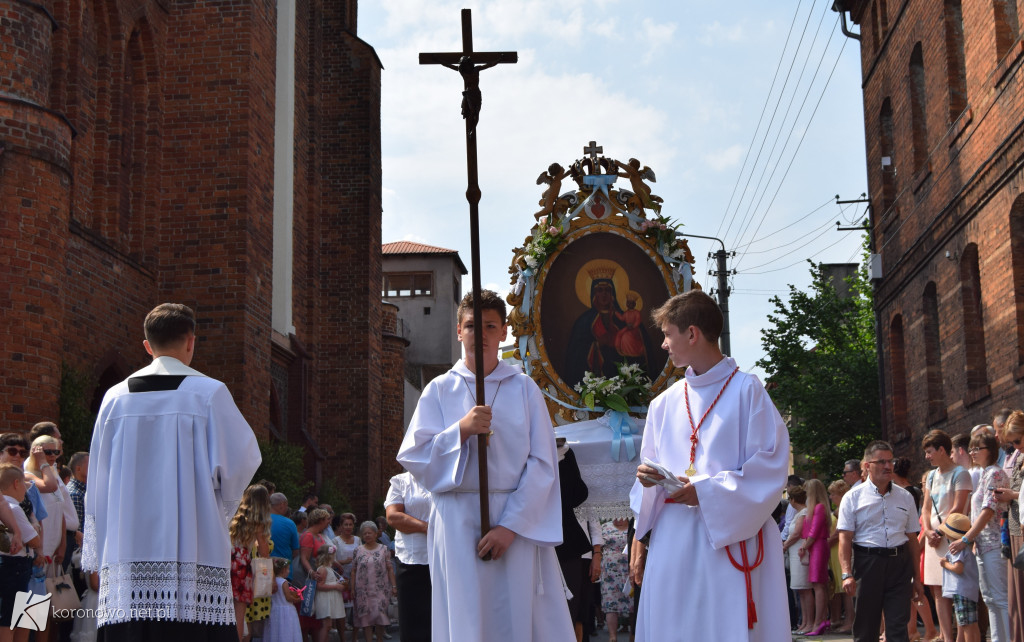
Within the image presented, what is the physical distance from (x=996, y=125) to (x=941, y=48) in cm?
326

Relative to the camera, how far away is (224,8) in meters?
19.7

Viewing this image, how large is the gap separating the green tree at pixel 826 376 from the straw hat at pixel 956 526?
25584 millimetres

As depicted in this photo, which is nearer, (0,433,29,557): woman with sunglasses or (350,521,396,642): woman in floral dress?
(0,433,29,557): woman with sunglasses

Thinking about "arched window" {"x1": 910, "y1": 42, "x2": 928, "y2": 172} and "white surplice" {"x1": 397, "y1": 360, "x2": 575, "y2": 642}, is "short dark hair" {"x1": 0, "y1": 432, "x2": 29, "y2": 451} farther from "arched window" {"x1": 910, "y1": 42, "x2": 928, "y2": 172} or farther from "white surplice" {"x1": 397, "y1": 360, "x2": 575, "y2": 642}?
"arched window" {"x1": 910, "y1": 42, "x2": 928, "y2": 172}

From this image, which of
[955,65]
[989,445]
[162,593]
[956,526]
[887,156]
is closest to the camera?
[162,593]

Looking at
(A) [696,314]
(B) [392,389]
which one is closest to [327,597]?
(A) [696,314]

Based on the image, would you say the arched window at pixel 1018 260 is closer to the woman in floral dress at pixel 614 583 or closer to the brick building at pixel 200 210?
the woman in floral dress at pixel 614 583

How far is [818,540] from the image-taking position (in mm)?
14523

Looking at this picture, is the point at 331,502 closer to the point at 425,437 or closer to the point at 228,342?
the point at 228,342

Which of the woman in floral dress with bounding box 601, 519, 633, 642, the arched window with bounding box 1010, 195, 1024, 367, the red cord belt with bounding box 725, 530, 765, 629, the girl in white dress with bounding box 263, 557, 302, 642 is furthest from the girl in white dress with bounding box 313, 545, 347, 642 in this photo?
the red cord belt with bounding box 725, 530, 765, 629

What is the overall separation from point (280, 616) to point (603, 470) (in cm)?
362

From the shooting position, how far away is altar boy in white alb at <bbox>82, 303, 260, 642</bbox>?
586 cm

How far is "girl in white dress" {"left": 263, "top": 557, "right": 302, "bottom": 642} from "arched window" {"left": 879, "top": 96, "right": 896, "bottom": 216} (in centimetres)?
1635

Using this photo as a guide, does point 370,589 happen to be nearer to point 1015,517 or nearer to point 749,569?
point 1015,517
